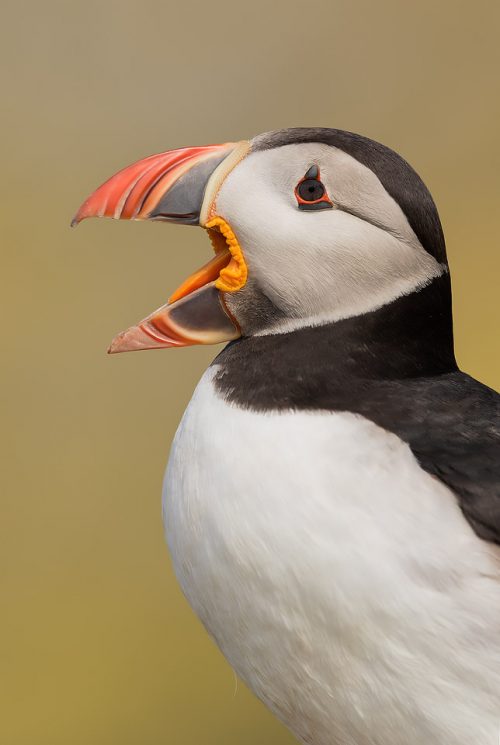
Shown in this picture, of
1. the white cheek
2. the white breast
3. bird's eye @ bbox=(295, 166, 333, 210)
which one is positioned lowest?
the white breast

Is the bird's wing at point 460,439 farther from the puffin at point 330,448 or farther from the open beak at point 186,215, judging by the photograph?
the open beak at point 186,215

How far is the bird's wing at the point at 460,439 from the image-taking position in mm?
1024

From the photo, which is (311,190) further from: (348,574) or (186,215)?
(348,574)

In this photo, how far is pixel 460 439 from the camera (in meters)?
1.08

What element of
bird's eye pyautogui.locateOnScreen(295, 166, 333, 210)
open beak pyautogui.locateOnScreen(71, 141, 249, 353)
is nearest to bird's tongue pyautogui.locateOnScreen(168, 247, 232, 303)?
open beak pyautogui.locateOnScreen(71, 141, 249, 353)

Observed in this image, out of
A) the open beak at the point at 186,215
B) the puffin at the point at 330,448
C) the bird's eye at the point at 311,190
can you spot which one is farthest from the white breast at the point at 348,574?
the bird's eye at the point at 311,190

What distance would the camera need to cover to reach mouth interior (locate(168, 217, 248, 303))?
1.13 m

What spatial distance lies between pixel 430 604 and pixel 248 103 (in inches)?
104

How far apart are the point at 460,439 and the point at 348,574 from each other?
18 centimetres

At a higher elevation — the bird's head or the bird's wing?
the bird's head

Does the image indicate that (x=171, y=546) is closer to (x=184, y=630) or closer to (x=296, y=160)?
(x=296, y=160)

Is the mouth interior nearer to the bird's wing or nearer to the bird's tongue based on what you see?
the bird's tongue

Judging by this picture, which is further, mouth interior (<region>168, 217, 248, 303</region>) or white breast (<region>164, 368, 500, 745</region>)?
mouth interior (<region>168, 217, 248, 303</region>)

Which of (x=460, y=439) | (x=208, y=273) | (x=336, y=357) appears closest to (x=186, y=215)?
(x=208, y=273)
